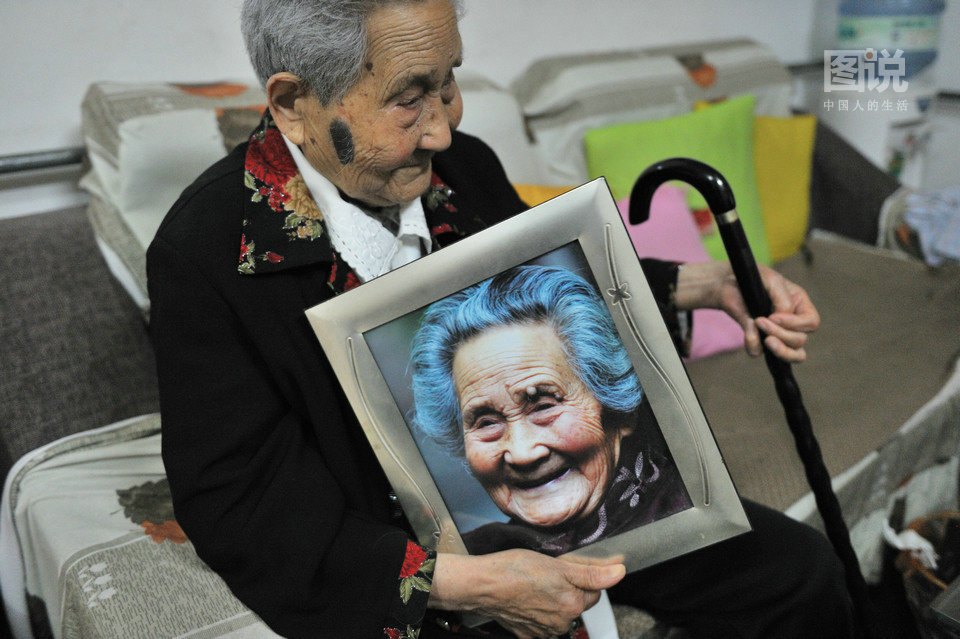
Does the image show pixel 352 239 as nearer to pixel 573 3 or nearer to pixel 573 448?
pixel 573 448

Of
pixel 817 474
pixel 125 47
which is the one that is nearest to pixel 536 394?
pixel 817 474

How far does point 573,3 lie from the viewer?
6.86 ft

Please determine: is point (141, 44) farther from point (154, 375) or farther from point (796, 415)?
point (796, 415)

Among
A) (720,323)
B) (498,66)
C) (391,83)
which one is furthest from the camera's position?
(498,66)

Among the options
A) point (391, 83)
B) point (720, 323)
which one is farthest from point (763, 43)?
point (391, 83)

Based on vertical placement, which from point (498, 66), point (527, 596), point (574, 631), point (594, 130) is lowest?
point (574, 631)

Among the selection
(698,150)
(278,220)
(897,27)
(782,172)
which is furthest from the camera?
(897,27)

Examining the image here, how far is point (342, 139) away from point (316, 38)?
0.34 ft

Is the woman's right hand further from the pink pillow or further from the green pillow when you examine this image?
the green pillow

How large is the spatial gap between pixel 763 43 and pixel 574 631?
2401 millimetres

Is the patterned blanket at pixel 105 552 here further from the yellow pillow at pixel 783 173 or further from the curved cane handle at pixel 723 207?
the yellow pillow at pixel 783 173

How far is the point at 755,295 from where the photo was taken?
92cm

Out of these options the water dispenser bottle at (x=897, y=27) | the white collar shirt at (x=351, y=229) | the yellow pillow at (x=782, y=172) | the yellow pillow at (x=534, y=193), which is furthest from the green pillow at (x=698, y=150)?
the white collar shirt at (x=351, y=229)

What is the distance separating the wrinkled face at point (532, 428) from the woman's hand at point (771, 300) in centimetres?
29
